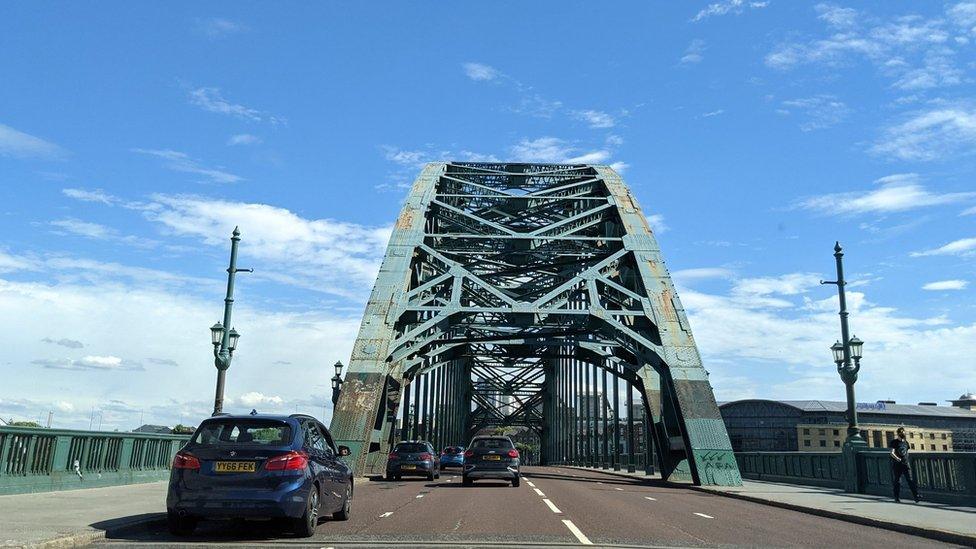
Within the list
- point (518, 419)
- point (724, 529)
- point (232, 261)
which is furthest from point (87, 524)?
point (518, 419)

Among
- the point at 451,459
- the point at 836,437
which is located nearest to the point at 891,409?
the point at 836,437

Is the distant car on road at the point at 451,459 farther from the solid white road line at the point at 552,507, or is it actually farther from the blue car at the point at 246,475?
the blue car at the point at 246,475

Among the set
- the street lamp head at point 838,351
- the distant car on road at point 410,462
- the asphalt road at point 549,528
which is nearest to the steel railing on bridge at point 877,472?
the street lamp head at point 838,351

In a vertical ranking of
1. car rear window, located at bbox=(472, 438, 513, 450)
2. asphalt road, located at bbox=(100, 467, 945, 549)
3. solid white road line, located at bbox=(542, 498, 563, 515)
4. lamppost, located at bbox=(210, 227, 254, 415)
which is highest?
lamppost, located at bbox=(210, 227, 254, 415)

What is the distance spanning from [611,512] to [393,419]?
1943 cm

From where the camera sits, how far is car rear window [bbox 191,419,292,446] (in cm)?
1054

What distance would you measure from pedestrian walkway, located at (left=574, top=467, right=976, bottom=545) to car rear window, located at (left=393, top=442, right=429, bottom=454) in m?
11.0

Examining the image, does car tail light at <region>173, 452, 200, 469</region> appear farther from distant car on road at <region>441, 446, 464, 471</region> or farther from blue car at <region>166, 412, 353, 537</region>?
distant car on road at <region>441, 446, 464, 471</region>

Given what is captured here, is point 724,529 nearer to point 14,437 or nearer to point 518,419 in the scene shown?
point 14,437

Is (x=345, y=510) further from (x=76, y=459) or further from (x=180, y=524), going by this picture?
(x=76, y=459)

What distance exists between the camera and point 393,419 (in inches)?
1342

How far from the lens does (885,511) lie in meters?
16.8

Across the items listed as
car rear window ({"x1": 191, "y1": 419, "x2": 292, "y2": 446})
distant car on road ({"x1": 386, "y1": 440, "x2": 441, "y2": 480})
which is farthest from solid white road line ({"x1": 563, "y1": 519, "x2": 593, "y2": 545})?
distant car on road ({"x1": 386, "y1": 440, "x2": 441, "y2": 480})

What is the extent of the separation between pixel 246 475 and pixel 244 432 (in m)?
0.84
